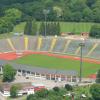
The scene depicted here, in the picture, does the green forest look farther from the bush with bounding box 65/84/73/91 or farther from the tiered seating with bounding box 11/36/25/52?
the bush with bounding box 65/84/73/91

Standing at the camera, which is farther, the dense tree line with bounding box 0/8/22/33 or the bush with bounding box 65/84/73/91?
the dense tree line with bounding box 0/8/22/33

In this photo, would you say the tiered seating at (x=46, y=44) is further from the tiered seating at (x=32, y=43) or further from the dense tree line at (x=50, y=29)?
the dense tree line at (x=50, y=29)

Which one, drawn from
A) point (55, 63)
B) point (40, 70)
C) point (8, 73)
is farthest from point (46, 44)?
point (8, 73)

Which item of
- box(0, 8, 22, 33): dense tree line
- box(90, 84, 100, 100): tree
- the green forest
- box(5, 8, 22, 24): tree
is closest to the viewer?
box(90, 84, 100, 100): tree

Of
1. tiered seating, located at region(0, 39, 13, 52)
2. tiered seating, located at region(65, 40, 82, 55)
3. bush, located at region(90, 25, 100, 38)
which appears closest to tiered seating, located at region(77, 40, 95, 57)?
tiered seating, located at region(65, 40, 82, 55)

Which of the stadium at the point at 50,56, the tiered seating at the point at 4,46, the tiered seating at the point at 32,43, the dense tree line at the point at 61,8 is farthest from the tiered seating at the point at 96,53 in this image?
the dense tree line at the point at 61,8

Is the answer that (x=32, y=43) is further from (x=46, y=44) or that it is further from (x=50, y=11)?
(x=50, y=11)
